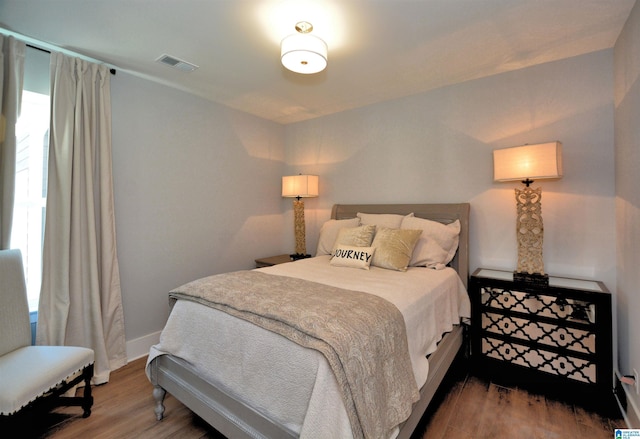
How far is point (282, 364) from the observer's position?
1.23 m

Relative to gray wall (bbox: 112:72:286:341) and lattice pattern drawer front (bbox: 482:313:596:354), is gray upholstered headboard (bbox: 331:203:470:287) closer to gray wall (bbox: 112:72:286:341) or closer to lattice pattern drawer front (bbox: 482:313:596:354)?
lattice pattern drawer front (bbox: 482:313:596:354)

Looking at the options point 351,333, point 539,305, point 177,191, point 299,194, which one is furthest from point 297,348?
point 299,194

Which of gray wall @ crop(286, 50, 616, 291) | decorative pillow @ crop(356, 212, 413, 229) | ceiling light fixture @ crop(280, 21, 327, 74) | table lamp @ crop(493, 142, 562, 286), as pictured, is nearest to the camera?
ceiling light fixture @ crop(280, 21, 327, 74)

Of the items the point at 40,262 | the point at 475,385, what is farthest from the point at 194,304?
the point at 475,385

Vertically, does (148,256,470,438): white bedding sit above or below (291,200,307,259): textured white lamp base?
below

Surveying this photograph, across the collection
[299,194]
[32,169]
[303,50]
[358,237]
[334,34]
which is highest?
[334,34]

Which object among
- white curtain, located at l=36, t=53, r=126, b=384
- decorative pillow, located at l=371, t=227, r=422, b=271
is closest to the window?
white curtain, located at l=36, t=53, r=126, b=384

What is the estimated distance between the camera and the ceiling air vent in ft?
7.51

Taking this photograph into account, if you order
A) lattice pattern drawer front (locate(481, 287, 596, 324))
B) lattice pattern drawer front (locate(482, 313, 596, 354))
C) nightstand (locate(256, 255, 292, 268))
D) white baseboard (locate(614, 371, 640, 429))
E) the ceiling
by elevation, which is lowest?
white baseboard (locate(614, 371, 640, 429))

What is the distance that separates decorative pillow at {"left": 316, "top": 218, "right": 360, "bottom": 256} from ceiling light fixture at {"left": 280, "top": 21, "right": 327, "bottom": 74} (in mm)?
1615

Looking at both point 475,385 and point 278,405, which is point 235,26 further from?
point 475,385

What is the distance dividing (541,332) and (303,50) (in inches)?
100.0

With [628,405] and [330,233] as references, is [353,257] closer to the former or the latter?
[330,233]

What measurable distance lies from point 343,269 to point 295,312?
3.64ft
